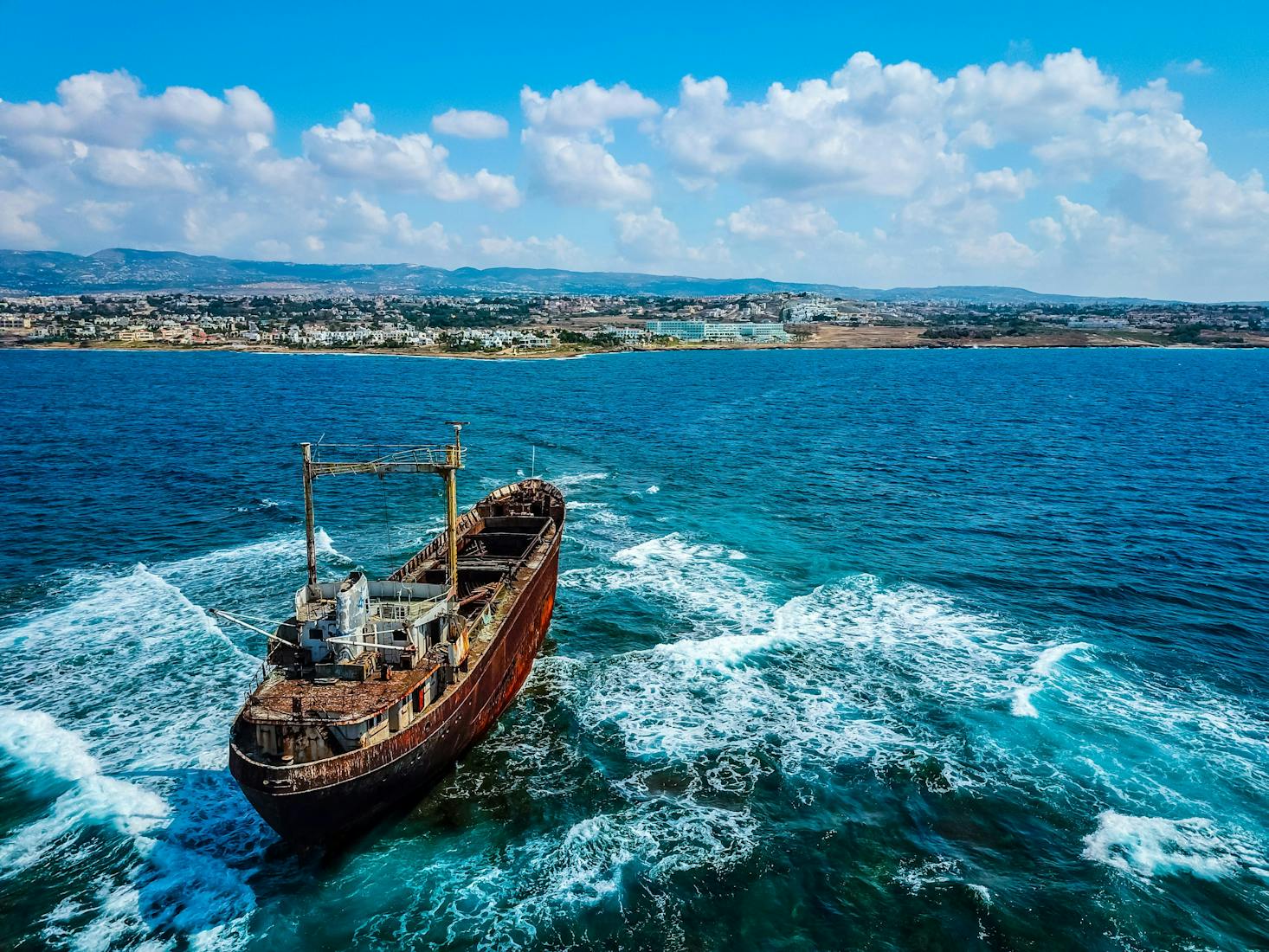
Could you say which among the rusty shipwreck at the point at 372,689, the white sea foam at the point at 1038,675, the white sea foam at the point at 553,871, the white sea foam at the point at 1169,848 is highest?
the rusty shipwreck at the point at 372,689

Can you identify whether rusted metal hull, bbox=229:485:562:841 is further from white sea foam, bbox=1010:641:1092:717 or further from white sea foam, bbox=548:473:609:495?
white sea foam, bbox=548:473:609:495

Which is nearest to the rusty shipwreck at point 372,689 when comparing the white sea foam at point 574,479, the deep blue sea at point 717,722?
the deep blue sea at point 717,722

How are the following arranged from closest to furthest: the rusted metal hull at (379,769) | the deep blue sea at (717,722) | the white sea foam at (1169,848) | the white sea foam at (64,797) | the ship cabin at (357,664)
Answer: the rusted metal hull at (379,769) < the deep blue sea at (717,722) < the ship cabin at (357,664) < the white sea foam at (1169,848) < the white sea foam at (64,797)

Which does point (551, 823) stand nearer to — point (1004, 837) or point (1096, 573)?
point (1004, 837)

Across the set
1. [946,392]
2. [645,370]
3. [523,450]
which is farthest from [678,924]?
[645,370]

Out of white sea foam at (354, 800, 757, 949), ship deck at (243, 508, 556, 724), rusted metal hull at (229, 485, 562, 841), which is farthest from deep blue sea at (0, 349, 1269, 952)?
ship deck at (243, 508, 556, 724)

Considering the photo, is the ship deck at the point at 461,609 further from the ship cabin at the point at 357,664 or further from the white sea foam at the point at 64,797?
the white sea foam at the point at 64,797
